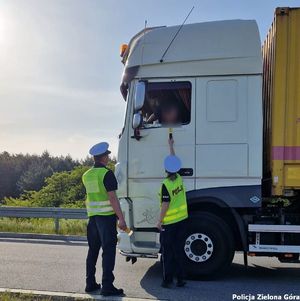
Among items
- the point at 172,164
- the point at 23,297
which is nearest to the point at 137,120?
the point at 172,164

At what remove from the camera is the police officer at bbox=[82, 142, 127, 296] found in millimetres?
6164

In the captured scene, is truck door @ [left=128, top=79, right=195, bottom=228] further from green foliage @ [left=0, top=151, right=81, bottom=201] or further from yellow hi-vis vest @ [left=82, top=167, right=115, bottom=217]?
green foliage @ [left=0, top=151, right=81, bottom=201]

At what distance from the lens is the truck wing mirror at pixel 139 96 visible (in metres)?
6.86

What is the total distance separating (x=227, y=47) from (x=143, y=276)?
3599 millimetres

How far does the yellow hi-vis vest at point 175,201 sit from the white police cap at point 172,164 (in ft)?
0.35

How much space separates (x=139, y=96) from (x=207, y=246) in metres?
2.29

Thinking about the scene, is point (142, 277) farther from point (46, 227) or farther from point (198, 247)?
point (46, 227)

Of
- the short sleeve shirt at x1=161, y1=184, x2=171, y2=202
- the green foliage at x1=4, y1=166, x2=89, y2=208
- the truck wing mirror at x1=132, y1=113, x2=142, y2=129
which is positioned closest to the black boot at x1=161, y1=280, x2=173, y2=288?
the short sleeve shirt at x1=161, y1=184, x2=171, y2=202

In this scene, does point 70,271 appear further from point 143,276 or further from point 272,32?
point 272,32

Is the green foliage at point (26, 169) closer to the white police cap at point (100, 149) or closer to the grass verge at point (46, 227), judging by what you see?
the grass verge at point (46, 227)

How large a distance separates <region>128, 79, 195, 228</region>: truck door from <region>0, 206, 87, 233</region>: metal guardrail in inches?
265

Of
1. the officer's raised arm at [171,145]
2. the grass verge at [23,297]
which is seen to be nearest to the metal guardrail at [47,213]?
the officer's raised arm at [171,145]

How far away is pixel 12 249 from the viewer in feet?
34.6

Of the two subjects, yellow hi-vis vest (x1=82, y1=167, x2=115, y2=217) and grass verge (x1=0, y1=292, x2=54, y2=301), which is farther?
yellow hi-vis vest (x1=82, y1=167, x2=115, y2=217)
